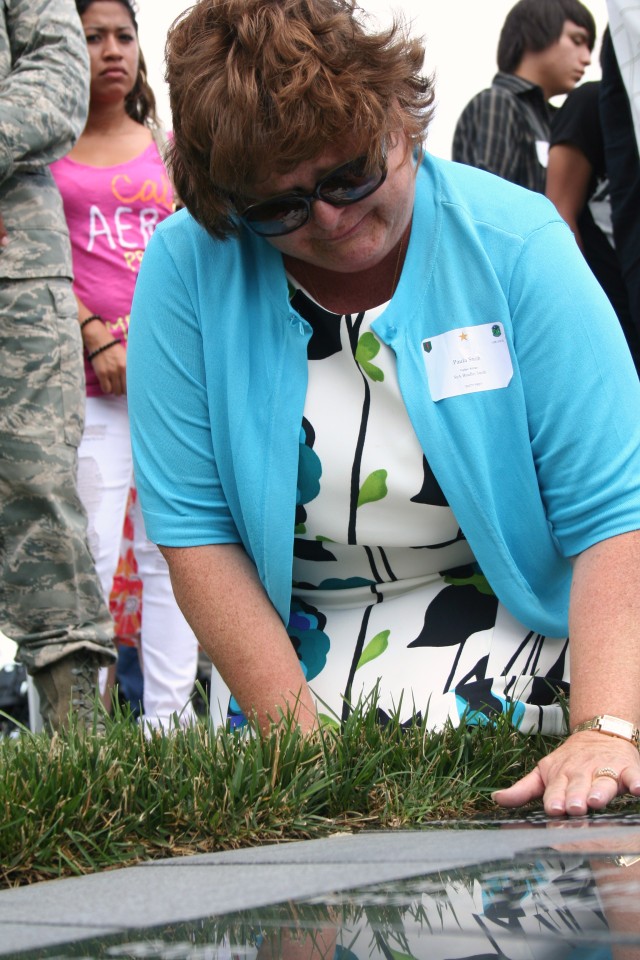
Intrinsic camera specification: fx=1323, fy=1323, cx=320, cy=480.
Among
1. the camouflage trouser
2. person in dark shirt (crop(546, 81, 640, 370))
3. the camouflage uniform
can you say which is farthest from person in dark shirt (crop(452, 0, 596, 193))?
the camouflage trouser

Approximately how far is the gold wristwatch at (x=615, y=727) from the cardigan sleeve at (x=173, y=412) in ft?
2.64

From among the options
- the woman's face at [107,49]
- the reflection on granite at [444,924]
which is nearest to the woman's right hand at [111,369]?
the woman's face at [107,49]

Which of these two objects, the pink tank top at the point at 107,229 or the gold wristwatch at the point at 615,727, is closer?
the gold wristwatch at the point at 615,727

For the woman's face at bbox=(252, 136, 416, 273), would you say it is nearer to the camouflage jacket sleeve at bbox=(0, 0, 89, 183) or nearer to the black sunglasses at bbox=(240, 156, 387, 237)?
the black sunglasses at bbox=(240, 156, 387, 237)

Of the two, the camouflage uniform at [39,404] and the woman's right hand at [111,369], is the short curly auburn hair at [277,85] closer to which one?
the camouflage uniform at [39,404]

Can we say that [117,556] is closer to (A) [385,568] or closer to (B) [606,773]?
(A) [385,568]

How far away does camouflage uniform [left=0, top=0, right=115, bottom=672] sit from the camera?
3.06 meters

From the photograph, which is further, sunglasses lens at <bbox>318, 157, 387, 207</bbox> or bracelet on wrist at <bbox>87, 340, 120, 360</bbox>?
bracelet on wrist at <bbox>87, 340, 120, 360</bbox>

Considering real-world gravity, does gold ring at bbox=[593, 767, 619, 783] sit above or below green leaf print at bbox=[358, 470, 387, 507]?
below

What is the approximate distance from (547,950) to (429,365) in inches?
57.7

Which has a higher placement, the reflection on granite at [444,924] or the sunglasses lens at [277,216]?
the sunglasses lens at [277,216]

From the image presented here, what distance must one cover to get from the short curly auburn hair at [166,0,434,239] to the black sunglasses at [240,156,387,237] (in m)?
0.03

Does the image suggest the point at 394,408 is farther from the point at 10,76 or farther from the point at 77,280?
the point at 77,280

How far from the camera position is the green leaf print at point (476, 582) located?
2.45m
